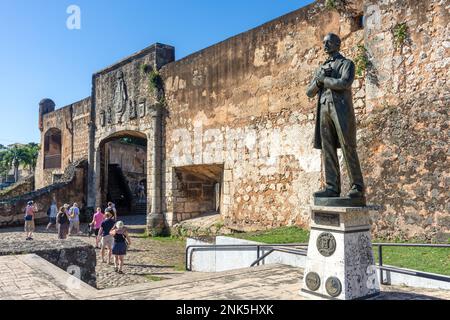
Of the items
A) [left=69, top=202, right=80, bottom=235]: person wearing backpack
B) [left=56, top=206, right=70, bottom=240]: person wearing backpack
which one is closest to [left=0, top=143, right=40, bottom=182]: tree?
[left=69, top=202, right=80, bottom=235]: person wearing backpack

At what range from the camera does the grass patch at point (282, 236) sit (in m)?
7.59

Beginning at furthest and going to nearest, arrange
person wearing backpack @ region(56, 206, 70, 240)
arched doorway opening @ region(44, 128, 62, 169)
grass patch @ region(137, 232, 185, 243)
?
arched doorway opening @ region(44, 128, 62, 169), grass patch @ region(137, 232, 185, 243), person wearing backpack @ region(56, 206, 70, 240)

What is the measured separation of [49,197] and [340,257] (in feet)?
51.7

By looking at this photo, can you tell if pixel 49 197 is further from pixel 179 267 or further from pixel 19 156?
pixel 19 156

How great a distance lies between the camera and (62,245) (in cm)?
708

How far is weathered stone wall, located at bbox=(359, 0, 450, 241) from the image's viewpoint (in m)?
6.66

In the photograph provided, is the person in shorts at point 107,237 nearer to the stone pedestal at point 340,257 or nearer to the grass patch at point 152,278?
the grass patch at point 152,278

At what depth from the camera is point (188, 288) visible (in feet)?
15.2

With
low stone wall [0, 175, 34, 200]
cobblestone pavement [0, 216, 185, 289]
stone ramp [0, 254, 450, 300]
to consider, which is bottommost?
cobblestone pavement [0, 216, 185, 289]

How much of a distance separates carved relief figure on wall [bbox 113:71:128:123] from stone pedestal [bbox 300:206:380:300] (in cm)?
1269

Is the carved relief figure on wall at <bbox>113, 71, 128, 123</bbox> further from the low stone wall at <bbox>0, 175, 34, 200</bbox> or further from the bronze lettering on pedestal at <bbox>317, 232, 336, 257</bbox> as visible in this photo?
the bronze lettering on pedestal at <bbox>317, 232, 336, 257</bbox>

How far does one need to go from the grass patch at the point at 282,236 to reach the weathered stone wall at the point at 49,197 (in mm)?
11536

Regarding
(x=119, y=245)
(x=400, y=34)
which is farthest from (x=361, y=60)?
(x=119, y=245)

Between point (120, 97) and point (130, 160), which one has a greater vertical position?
point (120, 97)
